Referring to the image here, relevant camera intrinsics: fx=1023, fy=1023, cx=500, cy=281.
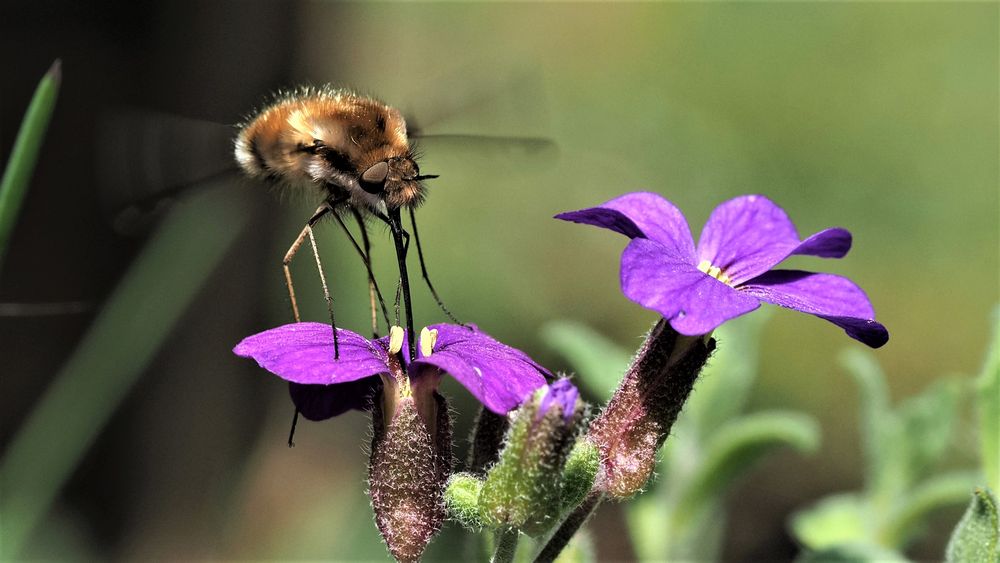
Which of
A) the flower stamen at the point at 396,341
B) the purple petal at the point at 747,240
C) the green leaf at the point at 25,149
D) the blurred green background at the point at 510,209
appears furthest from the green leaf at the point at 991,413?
the green leaf at the point at 25,149

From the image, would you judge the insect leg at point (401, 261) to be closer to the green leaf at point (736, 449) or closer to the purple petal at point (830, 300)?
the purple petal at point (830, 300)

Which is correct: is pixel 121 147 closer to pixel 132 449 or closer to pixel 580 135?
pixel 132 449

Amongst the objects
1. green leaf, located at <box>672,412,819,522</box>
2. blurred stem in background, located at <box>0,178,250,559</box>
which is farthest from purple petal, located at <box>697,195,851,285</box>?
blurred stem in background, located at <box>0,178,250,559</box>

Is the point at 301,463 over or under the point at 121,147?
under

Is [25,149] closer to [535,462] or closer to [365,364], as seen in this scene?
[365,364]

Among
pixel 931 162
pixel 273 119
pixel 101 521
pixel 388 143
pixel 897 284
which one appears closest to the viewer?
pixel 388 143

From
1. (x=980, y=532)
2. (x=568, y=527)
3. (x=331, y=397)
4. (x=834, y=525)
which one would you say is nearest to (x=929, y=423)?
(x=834, y=525)

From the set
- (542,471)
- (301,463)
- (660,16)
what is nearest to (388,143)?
(542,471)
